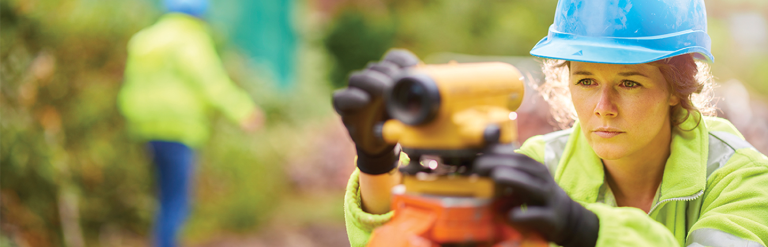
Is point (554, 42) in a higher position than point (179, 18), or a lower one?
lower

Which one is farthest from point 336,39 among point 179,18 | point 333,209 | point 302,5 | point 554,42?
point 554,42

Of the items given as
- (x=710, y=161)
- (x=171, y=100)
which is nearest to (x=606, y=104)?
(x=710, y=161)

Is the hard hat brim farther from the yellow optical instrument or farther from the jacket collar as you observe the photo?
the yellow optical instrument

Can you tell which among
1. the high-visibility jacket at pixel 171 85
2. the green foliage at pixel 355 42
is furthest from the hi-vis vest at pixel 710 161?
the green foliage at pixel 355 42

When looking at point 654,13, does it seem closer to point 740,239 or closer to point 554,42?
point 554,42

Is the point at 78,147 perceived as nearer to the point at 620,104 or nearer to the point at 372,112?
the point at 372,112

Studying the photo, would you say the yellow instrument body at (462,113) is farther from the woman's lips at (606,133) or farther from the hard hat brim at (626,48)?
the woman's lips at (606,133)
